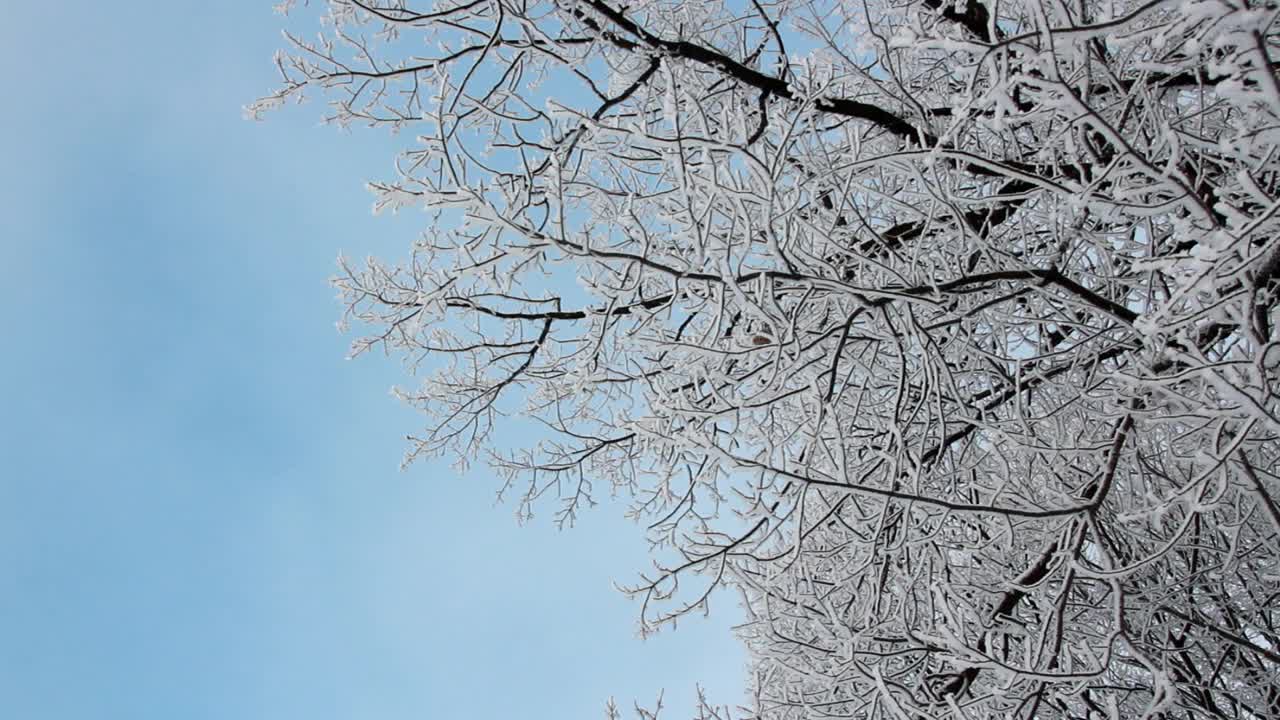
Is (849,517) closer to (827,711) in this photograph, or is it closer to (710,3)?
(827,711)

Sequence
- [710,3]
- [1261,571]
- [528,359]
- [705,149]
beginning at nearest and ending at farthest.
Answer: [705,149] → [1261,571] → [710,3] → [528,359]

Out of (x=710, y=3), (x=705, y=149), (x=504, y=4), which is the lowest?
(x=705, y=149)

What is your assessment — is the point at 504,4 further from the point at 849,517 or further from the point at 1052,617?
the point at 849,517

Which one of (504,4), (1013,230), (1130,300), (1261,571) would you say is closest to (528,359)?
(504,4)

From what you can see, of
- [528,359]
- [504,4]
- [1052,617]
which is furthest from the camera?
[528,359]

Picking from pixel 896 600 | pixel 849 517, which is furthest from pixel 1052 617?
pixel 849 517

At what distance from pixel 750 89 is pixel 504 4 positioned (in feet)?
4.60

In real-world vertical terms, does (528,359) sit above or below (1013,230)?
above

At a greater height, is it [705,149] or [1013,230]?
[1013,230]

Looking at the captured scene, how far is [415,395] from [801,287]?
3474mm

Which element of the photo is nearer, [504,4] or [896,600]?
[504,4]

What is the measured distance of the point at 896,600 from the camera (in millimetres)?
3369

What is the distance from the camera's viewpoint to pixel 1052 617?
7.98 feet

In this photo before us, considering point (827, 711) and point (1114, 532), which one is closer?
point (827, 711)
